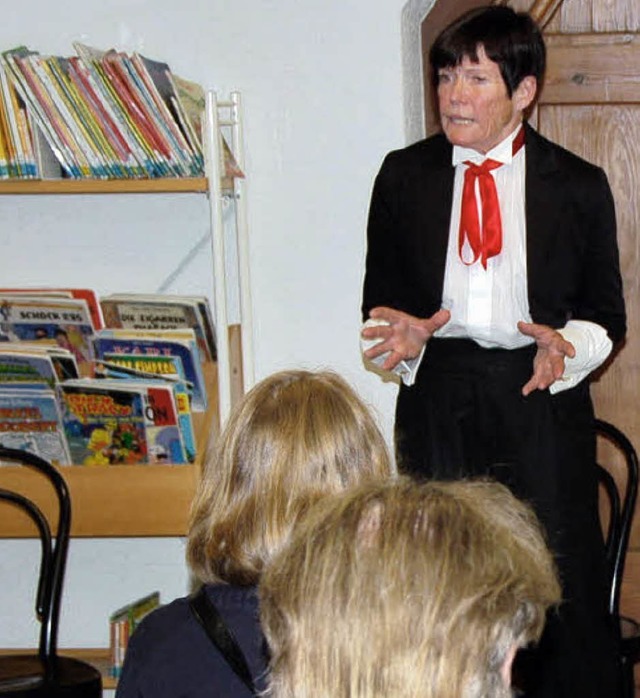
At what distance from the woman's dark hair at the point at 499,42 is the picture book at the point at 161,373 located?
33.8 inches

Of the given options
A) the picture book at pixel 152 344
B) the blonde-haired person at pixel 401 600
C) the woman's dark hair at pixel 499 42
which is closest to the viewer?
the blonde-haired person at pixel 401 600

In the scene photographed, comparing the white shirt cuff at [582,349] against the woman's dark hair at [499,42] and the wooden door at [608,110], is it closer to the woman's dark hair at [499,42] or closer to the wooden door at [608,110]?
the woman's dark hair at [499,42]

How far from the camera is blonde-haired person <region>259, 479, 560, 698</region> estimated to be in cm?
111

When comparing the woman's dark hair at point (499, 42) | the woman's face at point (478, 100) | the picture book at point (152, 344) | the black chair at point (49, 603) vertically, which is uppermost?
the woman's dark hair at point (499, 42)

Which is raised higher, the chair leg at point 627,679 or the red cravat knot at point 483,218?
the red cravat knot at point 483,218

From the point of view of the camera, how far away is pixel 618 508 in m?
2.98

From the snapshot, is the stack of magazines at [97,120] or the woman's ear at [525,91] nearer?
the woman's ear at [525,91]

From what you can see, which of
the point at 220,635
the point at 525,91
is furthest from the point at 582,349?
the point at 220,635

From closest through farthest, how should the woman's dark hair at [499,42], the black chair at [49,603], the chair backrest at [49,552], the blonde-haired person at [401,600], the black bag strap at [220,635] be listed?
the blonde-haired person at [401,600]
the black bag strap at [220,635]
the woman's dark hair at [499,42]
the black chair at [49,603]
the chair backrest at [49,552]

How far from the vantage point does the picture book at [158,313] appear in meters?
3.18

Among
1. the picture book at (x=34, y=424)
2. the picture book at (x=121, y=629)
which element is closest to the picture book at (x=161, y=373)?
the picture book at (x=34, y=424)

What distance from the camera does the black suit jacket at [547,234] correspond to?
8.84ft

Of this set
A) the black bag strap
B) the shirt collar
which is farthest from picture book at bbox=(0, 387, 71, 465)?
the black bag strap

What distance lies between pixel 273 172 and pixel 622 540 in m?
1.13
